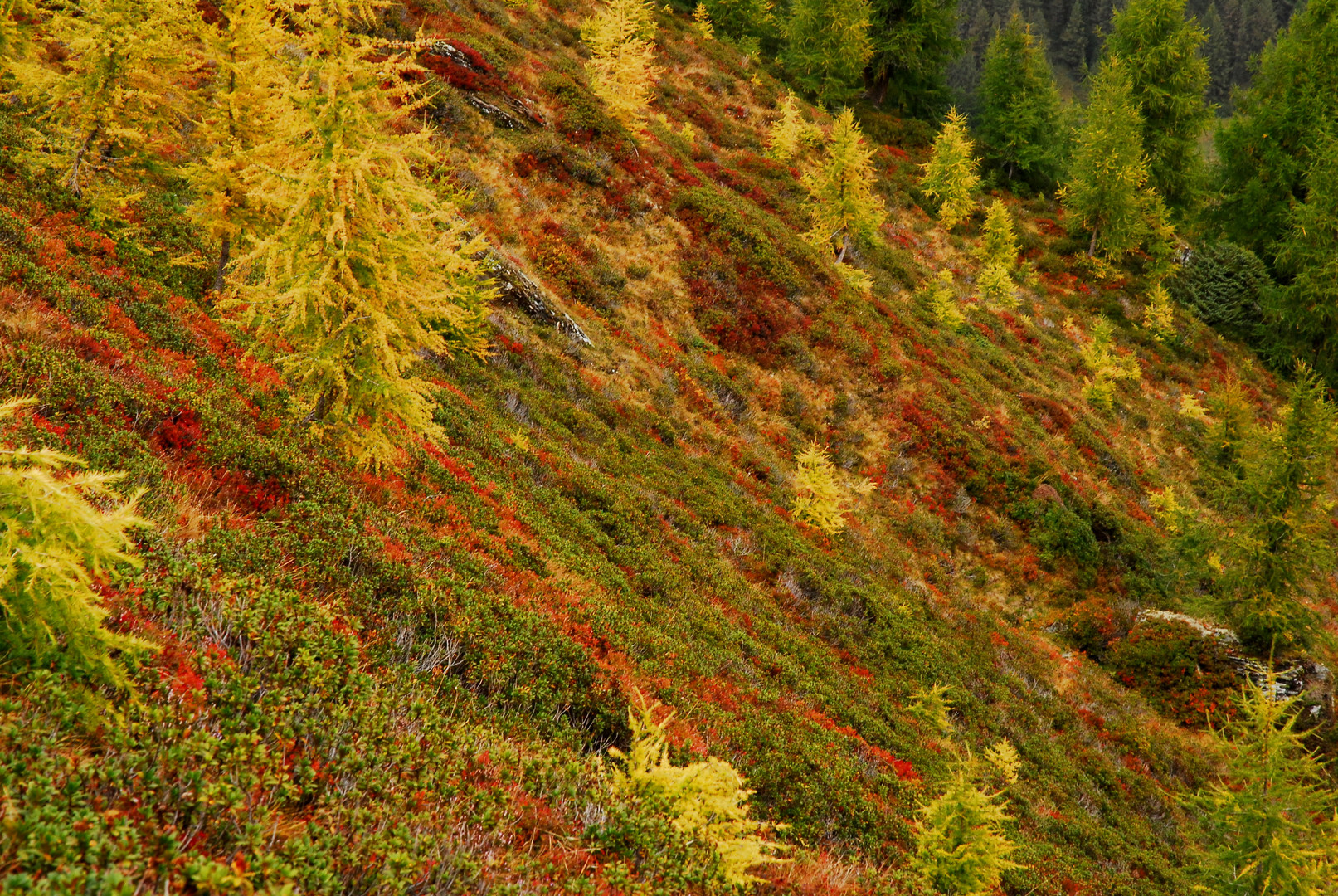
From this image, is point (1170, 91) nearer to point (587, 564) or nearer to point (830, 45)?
point (830, 45)

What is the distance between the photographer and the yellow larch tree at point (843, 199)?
90.3 ft

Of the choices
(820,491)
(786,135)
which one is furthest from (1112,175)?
(820,491)

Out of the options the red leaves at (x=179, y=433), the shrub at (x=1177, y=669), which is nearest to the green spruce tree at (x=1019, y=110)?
the shrub at (x=1177, y=669)

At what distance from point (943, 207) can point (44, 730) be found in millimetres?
40418

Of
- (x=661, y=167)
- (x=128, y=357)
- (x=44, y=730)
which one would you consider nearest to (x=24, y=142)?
(x=128, y=357)

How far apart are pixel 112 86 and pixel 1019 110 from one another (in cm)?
4539

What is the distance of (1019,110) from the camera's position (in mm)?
40875

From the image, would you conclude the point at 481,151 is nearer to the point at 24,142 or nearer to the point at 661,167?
the point at 661,167

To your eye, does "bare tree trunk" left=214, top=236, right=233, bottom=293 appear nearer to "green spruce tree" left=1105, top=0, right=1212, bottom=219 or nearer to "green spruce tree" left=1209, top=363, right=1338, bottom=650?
"green spruce tree" left=1209, top=363, right=1338, bottom=650

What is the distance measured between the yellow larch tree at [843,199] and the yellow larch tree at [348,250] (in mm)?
23161

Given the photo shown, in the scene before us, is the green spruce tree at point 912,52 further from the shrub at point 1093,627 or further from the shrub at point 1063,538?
the shrub at point 1093,627

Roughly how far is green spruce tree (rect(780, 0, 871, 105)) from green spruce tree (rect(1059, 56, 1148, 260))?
1354cm

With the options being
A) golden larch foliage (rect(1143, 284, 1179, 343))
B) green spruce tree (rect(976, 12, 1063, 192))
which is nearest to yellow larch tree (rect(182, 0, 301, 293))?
golden larch foliage (rect(1143, 284, 1179, 343))

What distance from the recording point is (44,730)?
2.89 meters
